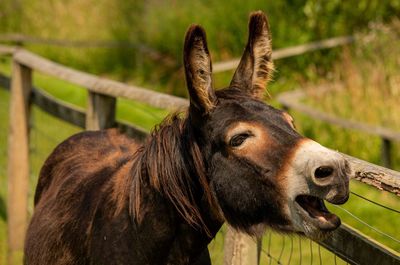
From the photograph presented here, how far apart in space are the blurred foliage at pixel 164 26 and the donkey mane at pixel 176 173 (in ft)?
35.4

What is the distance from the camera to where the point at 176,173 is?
3867 millimetres

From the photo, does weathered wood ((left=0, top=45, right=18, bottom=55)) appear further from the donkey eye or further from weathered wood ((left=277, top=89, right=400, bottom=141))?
the donkey eye

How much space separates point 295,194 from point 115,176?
1.19 metres

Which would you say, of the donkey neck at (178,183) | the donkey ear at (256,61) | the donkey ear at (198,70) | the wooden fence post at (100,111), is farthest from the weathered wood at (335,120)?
the donkey ear at (198,70)

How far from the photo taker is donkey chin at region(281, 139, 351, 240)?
3268 mm

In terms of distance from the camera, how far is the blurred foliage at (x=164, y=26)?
15.3m

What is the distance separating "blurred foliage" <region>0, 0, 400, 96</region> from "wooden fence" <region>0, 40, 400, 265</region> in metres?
7.04

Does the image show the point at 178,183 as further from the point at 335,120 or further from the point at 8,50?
the point at 335,120

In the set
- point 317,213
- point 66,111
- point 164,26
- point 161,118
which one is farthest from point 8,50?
point 164,26

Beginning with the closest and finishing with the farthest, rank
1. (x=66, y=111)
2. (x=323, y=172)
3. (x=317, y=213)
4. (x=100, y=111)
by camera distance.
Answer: (x=323, y=172)
(x=317, y=213)
(x=100, y=111)
(x=66, y=111)

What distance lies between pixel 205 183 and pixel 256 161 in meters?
0.31

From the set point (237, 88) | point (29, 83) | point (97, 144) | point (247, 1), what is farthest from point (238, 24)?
point (237, 88)

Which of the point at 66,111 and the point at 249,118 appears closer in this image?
the point at 249,118

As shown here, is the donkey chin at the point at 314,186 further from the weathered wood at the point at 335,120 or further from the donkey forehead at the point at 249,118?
the weathered wood at the point at 335,120
